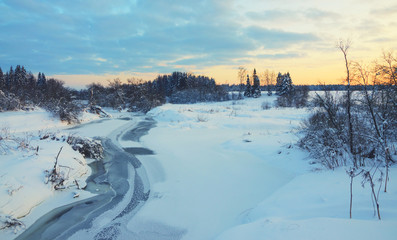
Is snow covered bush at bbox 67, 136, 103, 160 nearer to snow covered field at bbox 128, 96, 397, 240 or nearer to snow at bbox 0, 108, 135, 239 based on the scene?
snow at bbox 0, 108, 135, 239

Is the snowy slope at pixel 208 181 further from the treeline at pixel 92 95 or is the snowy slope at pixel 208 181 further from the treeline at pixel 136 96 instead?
the treeline at pixel 136 96

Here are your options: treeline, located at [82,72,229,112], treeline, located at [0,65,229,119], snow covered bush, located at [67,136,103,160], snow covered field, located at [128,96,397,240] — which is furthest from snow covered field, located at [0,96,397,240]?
treeline, located at [82,72,229,112]

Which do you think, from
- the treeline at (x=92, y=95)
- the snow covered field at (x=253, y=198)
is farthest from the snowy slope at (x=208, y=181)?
the treeline at (x=92, y=95)

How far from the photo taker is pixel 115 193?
5.62 meters

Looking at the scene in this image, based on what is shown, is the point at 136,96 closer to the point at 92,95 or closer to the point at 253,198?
the point at 92,95

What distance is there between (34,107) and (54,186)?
17.2 metres

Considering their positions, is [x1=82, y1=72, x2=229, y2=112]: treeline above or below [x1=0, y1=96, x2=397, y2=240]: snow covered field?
above

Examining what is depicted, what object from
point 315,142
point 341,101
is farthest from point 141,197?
point 341,101

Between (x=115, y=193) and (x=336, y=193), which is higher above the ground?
(x=336, y=193)

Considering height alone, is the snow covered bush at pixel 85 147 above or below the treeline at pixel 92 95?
below

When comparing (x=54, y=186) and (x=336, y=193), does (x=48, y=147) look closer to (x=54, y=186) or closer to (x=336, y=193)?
(x=54, y=186)

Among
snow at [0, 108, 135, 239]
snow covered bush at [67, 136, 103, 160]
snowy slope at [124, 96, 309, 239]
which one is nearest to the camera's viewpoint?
snowy slope at [124, 96, 309, 239]

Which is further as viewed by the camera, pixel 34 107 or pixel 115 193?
pixel 34 107

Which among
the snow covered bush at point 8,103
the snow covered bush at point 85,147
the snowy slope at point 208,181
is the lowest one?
the snowy slope at point 208,181
